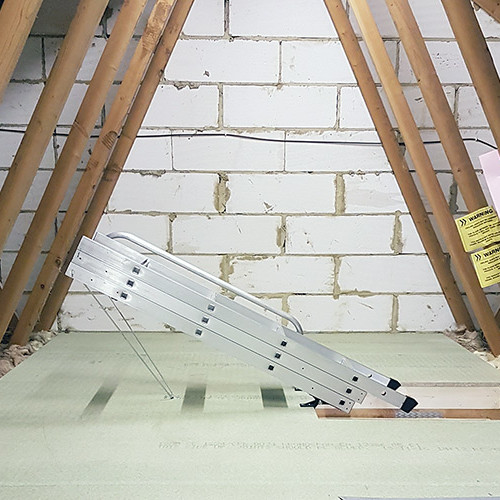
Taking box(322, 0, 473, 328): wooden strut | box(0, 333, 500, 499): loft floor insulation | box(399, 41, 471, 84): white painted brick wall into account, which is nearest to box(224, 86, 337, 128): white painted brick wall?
box(322, 0, 473, 328): wooden strut

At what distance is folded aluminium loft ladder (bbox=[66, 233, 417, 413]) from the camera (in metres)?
2.26

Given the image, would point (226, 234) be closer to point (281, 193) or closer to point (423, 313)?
point (281, 193)

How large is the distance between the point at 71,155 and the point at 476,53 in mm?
1766

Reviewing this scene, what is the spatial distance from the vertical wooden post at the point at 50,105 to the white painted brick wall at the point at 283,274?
1.43m

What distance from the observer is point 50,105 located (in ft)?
7.72

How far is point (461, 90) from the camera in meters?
3.53

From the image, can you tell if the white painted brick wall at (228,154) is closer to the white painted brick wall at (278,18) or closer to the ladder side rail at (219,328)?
the white painted brick wall at (278,18)

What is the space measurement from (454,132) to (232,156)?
118 cm

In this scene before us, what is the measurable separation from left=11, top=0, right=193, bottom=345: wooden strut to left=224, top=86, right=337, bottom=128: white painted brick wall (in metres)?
0.52

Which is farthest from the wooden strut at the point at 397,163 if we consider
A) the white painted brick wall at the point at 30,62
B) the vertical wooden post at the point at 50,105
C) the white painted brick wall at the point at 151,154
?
the white painted brick wall at the point at 30,62

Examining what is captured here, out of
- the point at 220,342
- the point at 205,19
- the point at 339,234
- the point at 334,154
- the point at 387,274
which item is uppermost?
the point at 205,19

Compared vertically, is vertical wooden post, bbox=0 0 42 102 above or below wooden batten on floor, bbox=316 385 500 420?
above

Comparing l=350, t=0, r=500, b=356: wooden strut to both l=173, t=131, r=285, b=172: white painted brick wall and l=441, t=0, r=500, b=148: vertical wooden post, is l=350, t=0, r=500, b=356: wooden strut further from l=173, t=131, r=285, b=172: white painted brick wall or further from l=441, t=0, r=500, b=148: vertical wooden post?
l=441, t=0, r=500, b=148: vertical wooden post

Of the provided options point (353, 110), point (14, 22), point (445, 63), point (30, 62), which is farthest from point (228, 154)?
point (14, 22)
